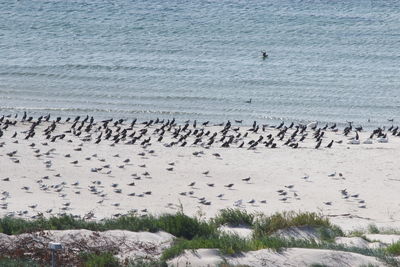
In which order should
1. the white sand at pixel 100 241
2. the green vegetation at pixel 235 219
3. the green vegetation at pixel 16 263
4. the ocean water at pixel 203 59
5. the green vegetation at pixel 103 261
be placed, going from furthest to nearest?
the ocean water at pixel 203 59 < the green vegetation at pixel 235 219 < the white sand at pixel 100 241 < the green vegetation at pixel 103 261 < the green vegetation at pixel 16 263

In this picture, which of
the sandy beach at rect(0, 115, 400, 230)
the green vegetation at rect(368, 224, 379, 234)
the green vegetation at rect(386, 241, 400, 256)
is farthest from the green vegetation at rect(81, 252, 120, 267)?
the green vegetation at rect(368, 224, 379, 234)

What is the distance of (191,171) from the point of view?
24.1 m

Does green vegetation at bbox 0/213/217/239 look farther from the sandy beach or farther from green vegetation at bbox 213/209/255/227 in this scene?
the sandy beach

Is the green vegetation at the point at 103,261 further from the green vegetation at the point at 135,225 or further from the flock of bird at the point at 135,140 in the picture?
the flock of bird at the point at 135,140

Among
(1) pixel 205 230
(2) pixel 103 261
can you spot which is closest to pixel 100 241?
(2) pixel 103 261

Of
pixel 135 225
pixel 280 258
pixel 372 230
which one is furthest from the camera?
pixel 372 230

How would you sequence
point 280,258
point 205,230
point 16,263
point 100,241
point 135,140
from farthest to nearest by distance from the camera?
1. point 135,140
2. point 205,230
3. point 100,241
4. point 280,258
5. point 16,263

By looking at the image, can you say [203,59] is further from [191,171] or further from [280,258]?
[280,258]

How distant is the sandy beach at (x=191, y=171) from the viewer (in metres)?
20.8

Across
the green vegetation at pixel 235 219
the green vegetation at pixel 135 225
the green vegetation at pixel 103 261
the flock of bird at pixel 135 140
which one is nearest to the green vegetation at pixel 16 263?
the green vegetation at pixel 103 261

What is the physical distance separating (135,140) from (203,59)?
65.1 ft

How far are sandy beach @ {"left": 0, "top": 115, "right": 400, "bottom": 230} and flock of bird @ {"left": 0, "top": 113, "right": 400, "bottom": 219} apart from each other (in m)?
0.04

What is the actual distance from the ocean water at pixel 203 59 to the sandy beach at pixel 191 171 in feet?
16.5

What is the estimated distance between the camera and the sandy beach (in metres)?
20.8
